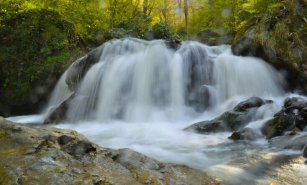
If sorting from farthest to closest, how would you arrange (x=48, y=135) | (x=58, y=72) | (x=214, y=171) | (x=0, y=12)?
(x=0, y=12) < (x=58, y=72) < (x=214, y=171) < (x=48, y=135)

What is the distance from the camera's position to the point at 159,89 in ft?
35.9

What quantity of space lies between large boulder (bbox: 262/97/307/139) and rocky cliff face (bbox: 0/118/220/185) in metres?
3.47

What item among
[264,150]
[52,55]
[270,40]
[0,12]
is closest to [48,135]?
[264,150]

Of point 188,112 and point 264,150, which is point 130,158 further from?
point 188,112

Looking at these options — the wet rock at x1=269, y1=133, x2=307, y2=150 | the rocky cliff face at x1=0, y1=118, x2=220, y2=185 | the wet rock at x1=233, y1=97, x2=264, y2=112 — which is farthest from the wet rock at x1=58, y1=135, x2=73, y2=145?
the wet rock at x1=233, y1=97, x2=264, y2=112

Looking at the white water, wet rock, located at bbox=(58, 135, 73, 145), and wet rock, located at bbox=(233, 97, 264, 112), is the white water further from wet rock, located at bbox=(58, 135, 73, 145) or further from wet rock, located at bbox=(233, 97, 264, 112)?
wet rock, located at bbox=(58, 135, 73, 145)

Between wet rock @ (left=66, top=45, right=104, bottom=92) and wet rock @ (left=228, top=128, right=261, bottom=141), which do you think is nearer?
wet rock @ (left=228, top=128, right=261, bottom=141)

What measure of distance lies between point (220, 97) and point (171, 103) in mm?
1488

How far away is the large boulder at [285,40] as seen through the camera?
1012cm

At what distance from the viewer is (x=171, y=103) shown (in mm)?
10570

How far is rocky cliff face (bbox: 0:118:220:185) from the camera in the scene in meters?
2.91

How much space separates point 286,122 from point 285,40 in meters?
4.24

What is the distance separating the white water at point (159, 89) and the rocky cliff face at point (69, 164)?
13.3ft

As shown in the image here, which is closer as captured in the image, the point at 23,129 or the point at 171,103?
the point at 23,129
